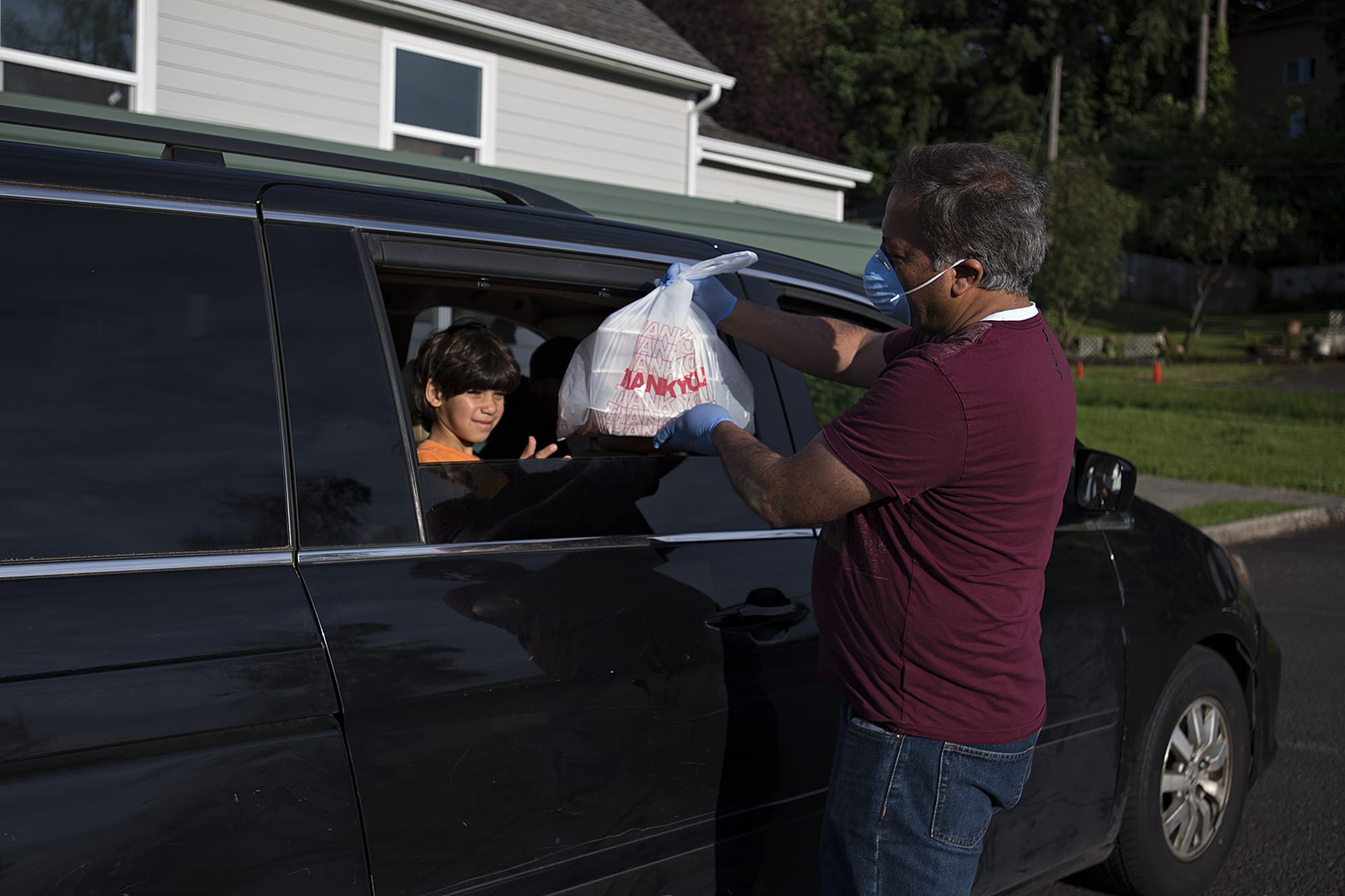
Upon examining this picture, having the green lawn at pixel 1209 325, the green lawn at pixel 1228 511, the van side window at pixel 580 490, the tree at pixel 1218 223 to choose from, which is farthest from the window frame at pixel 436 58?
the tree at pixel 1218 223

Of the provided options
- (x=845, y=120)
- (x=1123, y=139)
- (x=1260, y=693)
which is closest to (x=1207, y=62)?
(x=1123, y=139)

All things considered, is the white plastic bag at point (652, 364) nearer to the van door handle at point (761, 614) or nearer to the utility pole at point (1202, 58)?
the van door handle at point (761, 614)

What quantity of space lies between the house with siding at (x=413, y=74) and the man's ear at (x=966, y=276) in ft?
20.4

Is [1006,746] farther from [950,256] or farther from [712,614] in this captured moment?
[950,256]

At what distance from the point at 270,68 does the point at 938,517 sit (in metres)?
8.96

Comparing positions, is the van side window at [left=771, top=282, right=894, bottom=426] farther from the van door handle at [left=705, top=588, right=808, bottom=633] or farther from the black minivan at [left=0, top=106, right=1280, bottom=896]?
the van door handle at [left=705, top=588, right=808, bottom=633]

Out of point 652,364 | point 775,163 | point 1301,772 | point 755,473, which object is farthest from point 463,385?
point 775,163

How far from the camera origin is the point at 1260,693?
3854 mm

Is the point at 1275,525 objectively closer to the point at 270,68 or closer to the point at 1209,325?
the point at 270,68

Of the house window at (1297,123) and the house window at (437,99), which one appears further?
the house window at (1297,123)

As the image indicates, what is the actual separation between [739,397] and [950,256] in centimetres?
69

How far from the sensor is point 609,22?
1230 centimetres

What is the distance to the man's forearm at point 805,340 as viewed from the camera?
104 inches

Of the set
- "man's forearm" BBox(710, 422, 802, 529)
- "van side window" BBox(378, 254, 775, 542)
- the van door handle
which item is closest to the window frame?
"van side window" BBox(378, 254, 775, 542)
